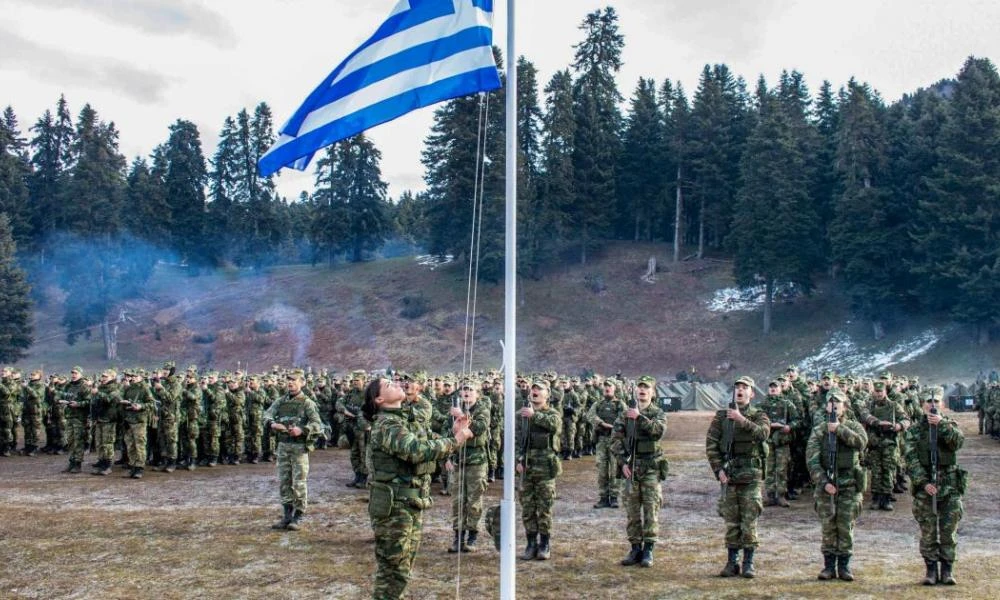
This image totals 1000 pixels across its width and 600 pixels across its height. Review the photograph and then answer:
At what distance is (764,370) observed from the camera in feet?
158

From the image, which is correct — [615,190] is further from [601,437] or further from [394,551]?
[394,551]

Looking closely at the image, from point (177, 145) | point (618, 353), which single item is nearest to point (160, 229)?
point (177, 145)

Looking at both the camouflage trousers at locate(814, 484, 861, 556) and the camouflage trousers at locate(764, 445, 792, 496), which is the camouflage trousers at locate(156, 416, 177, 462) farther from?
the camouflage trousers at locate(814, 484, 861, 556)

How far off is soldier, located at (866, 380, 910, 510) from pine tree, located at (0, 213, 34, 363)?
5536 centimetres

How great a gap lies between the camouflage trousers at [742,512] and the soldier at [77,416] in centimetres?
1556

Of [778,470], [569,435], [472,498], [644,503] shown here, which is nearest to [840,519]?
[644,503]

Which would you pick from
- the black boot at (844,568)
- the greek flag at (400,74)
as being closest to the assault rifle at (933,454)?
the black boot at (844,568)

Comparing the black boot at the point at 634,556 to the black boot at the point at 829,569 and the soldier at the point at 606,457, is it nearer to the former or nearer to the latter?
the black boot at the point at 829,569

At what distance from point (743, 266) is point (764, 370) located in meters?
8.73

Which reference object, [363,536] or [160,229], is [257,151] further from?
[363,536]

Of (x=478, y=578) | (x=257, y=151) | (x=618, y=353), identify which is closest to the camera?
(x=478, y=578)

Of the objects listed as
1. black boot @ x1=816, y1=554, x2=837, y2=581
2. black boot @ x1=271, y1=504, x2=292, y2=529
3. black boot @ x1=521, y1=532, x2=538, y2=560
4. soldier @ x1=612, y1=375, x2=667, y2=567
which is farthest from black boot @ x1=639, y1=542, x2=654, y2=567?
black boot @ x1=271, y1=504, x2=292, y2=529

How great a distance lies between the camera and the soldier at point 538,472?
11.4 meters

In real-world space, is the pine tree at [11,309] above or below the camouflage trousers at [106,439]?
above
